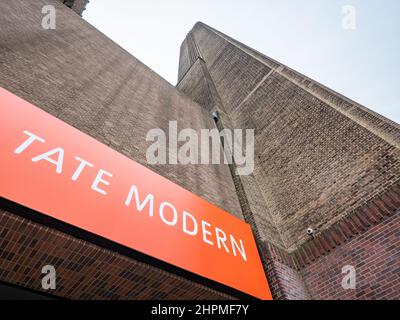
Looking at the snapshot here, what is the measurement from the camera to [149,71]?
7.98 metres

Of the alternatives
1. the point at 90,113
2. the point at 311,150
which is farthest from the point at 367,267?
the point at 90,113

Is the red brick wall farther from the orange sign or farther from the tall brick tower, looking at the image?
the orange sign

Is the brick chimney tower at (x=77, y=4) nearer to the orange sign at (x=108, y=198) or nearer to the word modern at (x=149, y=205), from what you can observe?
the orange sign at (x=108, y=198)

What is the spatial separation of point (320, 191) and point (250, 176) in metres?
1.59

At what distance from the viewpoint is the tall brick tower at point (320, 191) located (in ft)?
11.9

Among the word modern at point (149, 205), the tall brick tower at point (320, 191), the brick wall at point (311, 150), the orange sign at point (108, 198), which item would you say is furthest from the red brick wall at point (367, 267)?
the word modern at point (149, 205)

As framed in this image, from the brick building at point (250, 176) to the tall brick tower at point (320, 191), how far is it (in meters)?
0.02

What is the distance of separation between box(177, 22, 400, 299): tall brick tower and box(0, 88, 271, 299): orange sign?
1082 mm

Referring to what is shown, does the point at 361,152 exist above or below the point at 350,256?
above

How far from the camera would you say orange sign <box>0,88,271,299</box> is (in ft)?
6.89

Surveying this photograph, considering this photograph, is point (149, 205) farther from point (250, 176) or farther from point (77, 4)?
point (77, 4)

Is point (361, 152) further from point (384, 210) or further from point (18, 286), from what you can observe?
point (18, 286)
